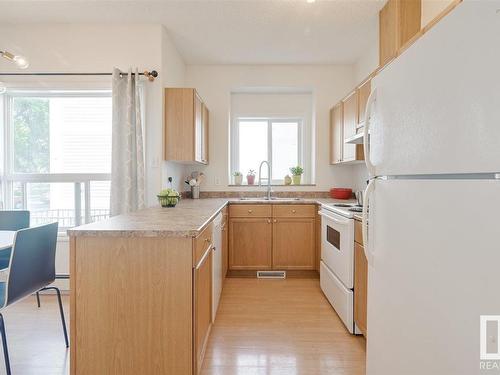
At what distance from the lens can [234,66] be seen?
3992mm

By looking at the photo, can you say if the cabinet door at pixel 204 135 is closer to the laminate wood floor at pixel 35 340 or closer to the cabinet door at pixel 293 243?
the cabinet door at pixel 293 243

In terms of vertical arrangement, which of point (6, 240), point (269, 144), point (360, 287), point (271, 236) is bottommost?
point (360, 287)

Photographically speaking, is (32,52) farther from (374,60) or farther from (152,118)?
(374,60)

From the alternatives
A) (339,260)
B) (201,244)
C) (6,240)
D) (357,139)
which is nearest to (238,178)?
(357,139)

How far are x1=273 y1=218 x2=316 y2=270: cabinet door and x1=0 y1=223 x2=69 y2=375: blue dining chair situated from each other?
220 centimetres

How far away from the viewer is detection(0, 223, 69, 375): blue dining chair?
5.38 feet

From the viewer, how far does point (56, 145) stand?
10.2 feet

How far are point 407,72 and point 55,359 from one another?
2.51 metres

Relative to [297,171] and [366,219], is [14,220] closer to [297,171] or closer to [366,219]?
[366,219]

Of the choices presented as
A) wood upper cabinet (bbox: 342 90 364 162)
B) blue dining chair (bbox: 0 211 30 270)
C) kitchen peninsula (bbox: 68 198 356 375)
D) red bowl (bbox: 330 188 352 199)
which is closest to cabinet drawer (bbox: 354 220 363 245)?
wood upper cabinet (bbox: 342 90 364 162)

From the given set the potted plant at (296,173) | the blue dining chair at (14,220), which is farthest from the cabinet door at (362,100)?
the blue dining chair at (14,220)

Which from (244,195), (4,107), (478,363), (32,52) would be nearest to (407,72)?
(478,363)

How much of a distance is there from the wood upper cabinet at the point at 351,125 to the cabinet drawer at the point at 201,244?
177cm

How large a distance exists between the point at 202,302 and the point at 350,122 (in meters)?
2.36
